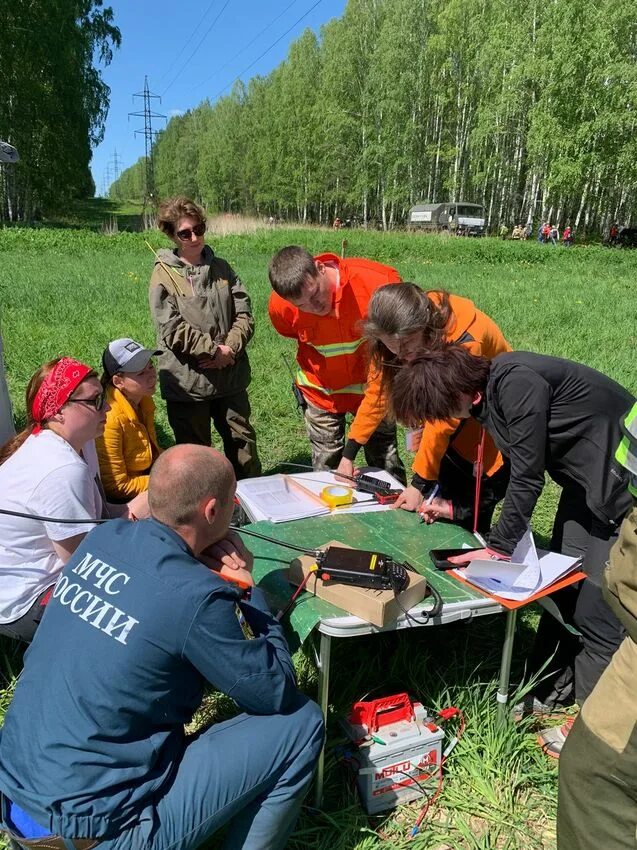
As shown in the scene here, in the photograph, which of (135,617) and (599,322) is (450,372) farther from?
(599,322)

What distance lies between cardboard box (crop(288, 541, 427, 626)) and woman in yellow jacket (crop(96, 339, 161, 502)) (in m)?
1.47

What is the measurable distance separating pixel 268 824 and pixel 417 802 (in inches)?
29.0

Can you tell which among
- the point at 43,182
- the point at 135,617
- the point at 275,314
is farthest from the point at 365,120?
the point at 135,617

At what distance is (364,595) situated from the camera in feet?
6.43

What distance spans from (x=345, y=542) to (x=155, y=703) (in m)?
1.10

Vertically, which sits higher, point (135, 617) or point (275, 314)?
point (275, 314)

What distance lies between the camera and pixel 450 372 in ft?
7.45

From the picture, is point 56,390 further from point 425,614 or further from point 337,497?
point 425,614

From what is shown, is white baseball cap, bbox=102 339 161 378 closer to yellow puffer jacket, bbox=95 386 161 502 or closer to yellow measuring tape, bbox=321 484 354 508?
yellow puffer jacket, bbox=95 386 161 502

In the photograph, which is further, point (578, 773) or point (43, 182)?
point (43, 182)

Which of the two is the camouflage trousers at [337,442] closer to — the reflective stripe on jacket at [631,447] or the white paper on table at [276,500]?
the white paper on table at [276,500]

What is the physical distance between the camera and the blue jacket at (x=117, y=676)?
151 cm

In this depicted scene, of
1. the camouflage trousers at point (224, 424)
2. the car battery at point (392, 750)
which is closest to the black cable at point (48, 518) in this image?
the car battery at point (392, 750)

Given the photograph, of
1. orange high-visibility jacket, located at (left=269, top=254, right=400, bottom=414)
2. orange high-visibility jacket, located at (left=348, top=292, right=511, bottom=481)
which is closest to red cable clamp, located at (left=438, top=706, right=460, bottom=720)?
orange high-visibility jacket, located at (left=348, top=292, right=511, bottom=481)
